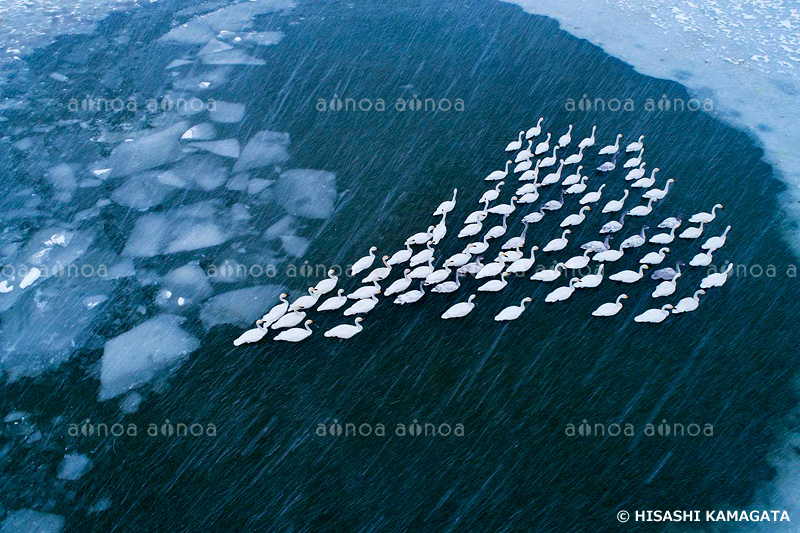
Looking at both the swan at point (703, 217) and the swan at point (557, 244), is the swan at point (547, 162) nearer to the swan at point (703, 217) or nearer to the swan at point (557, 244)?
the swan at point (557, 244)

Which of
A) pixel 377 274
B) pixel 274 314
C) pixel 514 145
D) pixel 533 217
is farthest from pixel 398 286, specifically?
pixel 514 145

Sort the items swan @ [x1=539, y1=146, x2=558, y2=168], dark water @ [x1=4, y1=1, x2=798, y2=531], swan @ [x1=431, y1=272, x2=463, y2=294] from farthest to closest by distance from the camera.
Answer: swan @ [x1=539, y1=146, x2=558, y2=168]
swan @ [x1=431, y1=272, x2=463, y2=294]
dark water @ [x1=4, y1=1, x2=798, y2=531]

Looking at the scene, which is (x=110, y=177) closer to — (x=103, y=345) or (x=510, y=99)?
(x=103, y=345)

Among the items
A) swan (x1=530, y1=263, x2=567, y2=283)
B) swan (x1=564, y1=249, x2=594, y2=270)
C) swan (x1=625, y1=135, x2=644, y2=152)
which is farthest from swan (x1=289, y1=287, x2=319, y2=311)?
swan (x1=625, y1=135, x2=644, y2=152)

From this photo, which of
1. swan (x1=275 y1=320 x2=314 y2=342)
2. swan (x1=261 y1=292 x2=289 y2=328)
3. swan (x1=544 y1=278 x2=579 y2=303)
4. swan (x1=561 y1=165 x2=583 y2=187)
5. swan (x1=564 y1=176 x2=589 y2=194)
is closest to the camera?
swan (x1=275 y1=320 x2=314 y2=342)

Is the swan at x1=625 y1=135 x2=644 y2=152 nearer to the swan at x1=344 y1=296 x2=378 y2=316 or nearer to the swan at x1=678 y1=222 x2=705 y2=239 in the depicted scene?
the swan at x1=678 y1=222 x2=705 y2=239

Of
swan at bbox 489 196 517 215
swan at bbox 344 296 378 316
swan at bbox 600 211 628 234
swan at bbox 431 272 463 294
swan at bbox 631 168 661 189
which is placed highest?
swan at bbox 631 168 661 189
